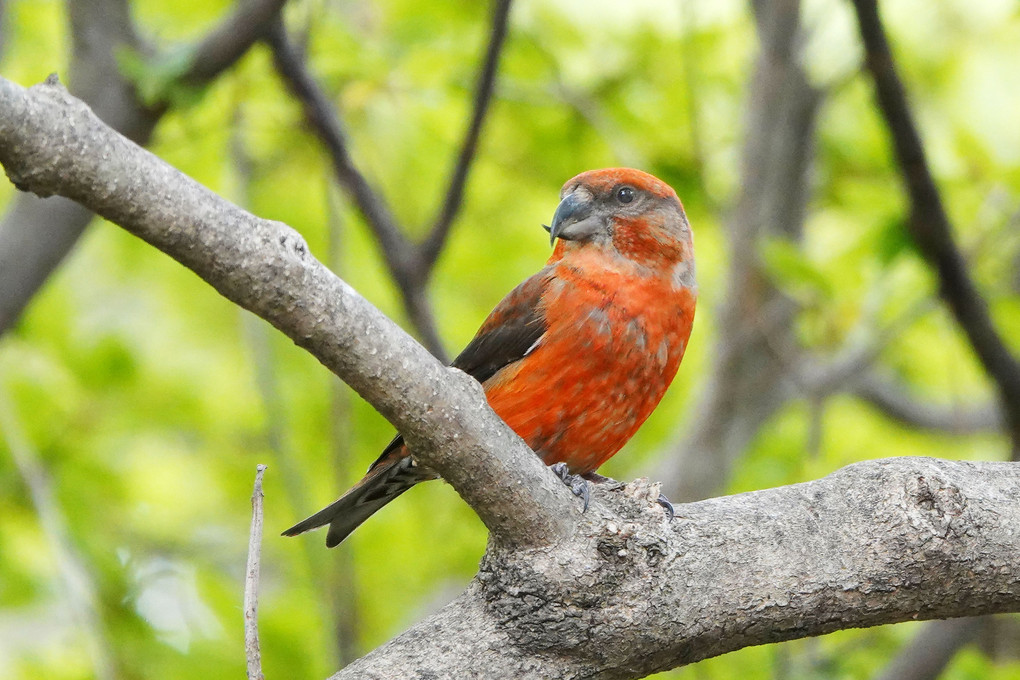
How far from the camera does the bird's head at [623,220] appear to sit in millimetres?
4148

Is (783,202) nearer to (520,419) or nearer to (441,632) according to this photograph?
(520,419)

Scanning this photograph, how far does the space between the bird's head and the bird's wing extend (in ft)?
0.60

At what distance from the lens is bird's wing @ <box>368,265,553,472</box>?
3984 millimetres

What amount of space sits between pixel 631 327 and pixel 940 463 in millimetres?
1324

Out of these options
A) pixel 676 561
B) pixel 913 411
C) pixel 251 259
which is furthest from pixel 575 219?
pixel 913 411

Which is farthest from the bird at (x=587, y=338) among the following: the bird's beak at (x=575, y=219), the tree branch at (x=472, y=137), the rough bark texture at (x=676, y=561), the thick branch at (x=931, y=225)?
the rough bark texture at (x=676, y=561)

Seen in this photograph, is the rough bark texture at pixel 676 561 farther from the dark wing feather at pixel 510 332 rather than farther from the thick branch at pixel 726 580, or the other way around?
the dark wing feather at pixel 510 332

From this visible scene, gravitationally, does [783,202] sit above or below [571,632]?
above

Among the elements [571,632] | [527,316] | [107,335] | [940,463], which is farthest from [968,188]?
[107,335]

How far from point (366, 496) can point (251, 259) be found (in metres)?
2.32

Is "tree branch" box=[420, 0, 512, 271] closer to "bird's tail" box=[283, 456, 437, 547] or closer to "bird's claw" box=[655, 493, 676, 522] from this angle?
"bird's tail" box=[283, 456, 437, 547]

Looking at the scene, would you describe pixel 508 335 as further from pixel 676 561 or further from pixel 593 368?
pixel 676 561

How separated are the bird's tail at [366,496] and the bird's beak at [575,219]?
3.26 ft

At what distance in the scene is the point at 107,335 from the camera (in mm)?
5160
